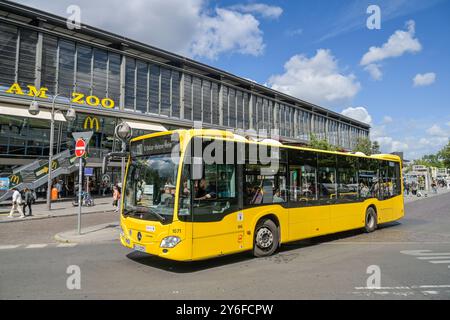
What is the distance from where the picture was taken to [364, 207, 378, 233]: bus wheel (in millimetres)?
11867

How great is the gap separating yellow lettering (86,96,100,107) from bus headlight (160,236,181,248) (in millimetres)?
27176

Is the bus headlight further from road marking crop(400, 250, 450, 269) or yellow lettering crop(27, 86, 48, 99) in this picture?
yellow lettering crop(27, 86, 48, 99)

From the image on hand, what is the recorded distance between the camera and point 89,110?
2969 centimetres

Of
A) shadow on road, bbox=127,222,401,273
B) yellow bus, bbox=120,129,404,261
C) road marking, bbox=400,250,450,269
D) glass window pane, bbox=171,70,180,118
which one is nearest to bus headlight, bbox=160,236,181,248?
yellow bus, bbox=120,129,404,261

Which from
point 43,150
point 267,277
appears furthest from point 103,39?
point 267,277

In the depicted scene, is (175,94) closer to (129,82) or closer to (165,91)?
(165,91)

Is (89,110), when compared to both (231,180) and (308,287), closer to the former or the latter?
(231,180)

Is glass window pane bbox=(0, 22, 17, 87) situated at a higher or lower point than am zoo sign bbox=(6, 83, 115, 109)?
higher

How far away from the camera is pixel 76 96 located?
29.8m

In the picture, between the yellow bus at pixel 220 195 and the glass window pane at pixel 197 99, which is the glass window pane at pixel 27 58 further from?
the yellow bus at pixel 220 195

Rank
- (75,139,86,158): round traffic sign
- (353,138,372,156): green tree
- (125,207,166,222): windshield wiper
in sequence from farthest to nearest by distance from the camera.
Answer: (353,138,372,156): green tree
(75,139,86,158): round traffic sign
(125,207,166,222): windshield wiper

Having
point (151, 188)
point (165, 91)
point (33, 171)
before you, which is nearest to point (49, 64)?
point (33, 171)

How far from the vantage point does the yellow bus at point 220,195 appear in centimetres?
651
